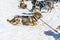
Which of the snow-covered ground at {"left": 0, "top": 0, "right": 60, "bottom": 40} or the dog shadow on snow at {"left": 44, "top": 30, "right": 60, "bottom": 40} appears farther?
the snow-covered ground at {"left": 0, "top": 0, "right": 60, "bottom": 40}

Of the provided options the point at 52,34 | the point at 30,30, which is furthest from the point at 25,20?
the point at 52,34

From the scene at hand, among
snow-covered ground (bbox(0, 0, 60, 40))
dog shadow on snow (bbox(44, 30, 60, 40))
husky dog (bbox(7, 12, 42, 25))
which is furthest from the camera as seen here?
husky dog (bbox(7, 12, 42, 25))

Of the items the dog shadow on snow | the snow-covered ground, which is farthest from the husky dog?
the dog shadow on snow

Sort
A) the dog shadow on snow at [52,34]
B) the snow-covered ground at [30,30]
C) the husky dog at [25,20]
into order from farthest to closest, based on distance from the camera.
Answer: the husky dog at [25,20] → the snow-covered ground at [30,30] → the dog shadow on snow at [52,34]

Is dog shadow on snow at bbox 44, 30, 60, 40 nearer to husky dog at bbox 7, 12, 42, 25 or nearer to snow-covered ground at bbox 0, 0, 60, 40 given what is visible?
snow-covered ground at bbox 0, 0, 60, 40

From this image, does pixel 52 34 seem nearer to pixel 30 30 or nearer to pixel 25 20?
pixel 30 30

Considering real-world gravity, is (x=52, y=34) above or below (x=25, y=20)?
below

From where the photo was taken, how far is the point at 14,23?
36.9 ft

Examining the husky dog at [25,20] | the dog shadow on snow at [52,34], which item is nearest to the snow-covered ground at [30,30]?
the dog shadow on snow at [52,34]

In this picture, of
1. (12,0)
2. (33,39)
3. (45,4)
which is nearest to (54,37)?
(33,39)

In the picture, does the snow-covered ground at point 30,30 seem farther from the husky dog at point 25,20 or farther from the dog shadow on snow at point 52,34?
the husky dog at point 25,20

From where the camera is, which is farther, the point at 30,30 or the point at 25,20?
the point at 25,20

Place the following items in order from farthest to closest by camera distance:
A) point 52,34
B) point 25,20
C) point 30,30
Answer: point 25,20 → point 30,30 → point 52,34

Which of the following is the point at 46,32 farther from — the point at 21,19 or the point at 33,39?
the point at 21,19
